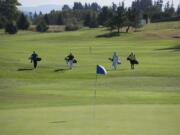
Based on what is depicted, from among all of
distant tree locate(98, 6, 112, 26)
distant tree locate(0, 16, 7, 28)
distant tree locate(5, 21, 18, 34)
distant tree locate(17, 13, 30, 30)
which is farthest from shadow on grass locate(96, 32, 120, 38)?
distant tree locate(0, 16, 7, 28)

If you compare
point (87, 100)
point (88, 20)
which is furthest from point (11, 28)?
point (87, 100)

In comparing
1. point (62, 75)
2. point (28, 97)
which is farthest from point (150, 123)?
point (62, 75)

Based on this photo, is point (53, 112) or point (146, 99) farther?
point (146, 99)

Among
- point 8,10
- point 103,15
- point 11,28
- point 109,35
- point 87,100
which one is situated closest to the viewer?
point 87,100

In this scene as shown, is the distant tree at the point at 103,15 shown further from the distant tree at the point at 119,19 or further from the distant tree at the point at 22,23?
the distant tree at the point at 119,19

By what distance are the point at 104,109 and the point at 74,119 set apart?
8.54ft

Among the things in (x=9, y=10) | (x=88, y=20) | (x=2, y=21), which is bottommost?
(x=88, y=20)

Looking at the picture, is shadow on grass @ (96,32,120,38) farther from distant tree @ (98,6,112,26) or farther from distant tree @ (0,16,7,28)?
distant tree @ (0,16,7,28)

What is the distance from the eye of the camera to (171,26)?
407 ft

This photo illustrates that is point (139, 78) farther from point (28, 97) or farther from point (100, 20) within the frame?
point (100, 20)

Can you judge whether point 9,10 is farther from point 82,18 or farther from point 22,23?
point 82,18

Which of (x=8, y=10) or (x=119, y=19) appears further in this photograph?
(x=8, y=10)

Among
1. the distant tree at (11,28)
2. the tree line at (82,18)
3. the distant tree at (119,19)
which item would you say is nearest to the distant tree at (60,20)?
the tree line at (82,18)

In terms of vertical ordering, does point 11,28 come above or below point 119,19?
below
